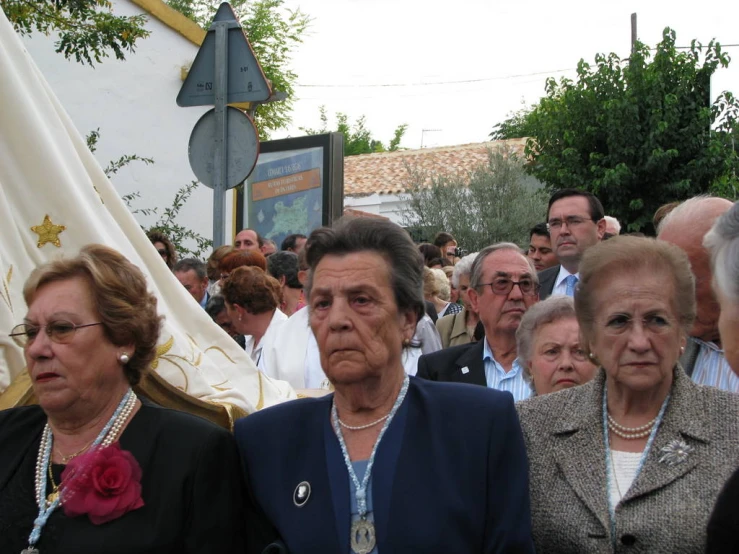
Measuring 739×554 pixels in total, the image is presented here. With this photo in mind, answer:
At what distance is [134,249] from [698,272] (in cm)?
237

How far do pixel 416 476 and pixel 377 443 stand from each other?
0.16 meters

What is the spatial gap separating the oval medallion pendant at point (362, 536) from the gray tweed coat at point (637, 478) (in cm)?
54

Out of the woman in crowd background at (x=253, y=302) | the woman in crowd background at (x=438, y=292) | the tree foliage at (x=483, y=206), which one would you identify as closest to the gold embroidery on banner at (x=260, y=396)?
the woman in crowd background at (x=253, y=302)

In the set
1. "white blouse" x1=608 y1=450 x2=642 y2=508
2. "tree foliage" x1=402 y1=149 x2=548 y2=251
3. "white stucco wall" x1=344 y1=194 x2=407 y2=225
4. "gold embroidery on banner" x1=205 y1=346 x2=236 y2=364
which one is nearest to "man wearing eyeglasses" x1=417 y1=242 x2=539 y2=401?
"gold embroidery on banner" x1=205 y1=346 x2=236 y2=364

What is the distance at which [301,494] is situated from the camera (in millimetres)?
2812

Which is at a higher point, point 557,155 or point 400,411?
point 557,155

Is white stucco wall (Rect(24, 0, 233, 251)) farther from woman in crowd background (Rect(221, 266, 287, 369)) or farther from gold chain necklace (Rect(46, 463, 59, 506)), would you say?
gold chain necklace (Rect(46, 463, 59, 506))

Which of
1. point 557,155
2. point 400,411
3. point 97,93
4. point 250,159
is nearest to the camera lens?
point 400,411

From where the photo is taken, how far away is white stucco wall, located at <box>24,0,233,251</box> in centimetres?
1460

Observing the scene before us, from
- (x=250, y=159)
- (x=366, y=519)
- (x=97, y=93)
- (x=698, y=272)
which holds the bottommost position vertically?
(x=366, y=519)

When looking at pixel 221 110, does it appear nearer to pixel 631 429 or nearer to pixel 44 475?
pixel 44 475

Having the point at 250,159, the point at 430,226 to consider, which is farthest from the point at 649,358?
the point at 430,226

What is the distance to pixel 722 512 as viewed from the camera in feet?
6.37

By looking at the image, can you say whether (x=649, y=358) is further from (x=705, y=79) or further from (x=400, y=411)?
(x=705, y=79)
